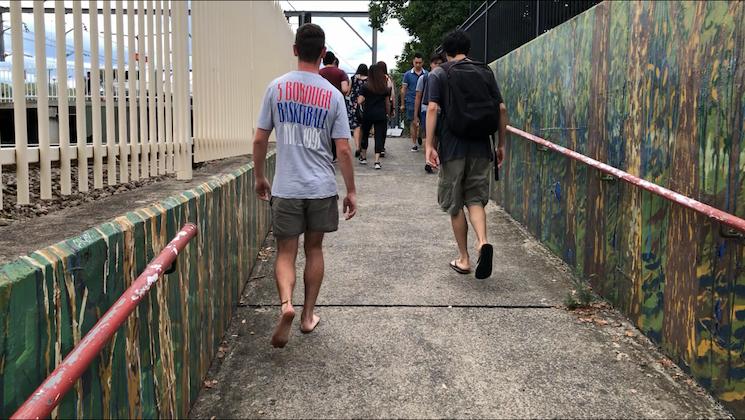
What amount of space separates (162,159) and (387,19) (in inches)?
1012

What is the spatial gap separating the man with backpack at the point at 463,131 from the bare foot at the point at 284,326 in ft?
6.25

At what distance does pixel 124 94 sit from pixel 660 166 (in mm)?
2819

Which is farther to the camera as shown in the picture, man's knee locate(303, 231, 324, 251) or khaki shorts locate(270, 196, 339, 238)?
man's knee locate(303, 231, 324, 251)

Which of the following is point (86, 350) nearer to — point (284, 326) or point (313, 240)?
point (284, 326)

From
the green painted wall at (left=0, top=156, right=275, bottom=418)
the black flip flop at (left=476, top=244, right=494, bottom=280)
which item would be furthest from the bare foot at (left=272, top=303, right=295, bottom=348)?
the black flip flop at (left=476, top=244, right=494, bottom=280)

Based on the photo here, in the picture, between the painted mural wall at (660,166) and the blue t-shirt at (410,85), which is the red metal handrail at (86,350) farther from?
the blue t-shirt at (410,85)

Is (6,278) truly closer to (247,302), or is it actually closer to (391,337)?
(391,337)

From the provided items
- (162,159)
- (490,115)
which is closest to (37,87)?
(162,159)

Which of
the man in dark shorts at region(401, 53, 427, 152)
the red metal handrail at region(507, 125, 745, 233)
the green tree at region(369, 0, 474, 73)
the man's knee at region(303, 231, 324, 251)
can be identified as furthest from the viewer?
the green tree at region(369, 0, 474, 73)

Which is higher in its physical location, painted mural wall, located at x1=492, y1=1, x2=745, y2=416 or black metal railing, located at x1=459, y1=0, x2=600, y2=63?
black metal railing, located at x1=459, y1=0, x2=600, y2=63

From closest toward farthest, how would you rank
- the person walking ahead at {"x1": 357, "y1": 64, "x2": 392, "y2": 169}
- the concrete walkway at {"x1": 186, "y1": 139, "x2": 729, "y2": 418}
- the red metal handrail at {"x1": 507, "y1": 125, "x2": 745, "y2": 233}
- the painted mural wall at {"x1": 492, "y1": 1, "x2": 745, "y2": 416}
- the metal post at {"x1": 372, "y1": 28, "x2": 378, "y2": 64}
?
the red metal handrail at {"x1": 507, "y1": 125, "x2": 745, "y2": 233} < the painted mural wall at {"x1": 492, "y1": 1, "x2": 745, "y2": 416} < the concrete walkway at {"x1": 186, "y1": 139, "x2": 729, "y2": 418} < the person walking ahead at {"x1": 357, "y1": 64, "x2": 392, "y2": 169} < the metal post at {"x1": 372, "y1": 28, "x2": 378, "y2": 64}

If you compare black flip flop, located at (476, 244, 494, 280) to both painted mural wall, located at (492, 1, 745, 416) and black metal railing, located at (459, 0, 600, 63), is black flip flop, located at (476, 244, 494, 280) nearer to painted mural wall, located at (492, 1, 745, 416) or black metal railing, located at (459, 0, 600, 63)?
painted mural wall, located at (492, 1, 745, 416)

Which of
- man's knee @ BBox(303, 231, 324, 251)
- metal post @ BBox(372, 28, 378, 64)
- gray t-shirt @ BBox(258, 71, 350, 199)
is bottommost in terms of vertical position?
man's knee @ BBox(303, 231, 324, 251)

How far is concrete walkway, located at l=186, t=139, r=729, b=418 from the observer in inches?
116
